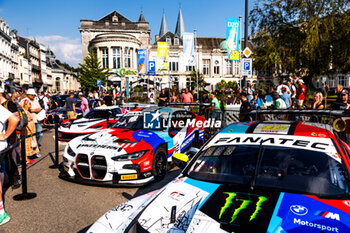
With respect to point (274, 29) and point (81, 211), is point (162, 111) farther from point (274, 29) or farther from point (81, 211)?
point (274, 29)

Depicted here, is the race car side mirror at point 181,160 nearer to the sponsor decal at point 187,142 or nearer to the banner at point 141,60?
the sponsor decal at point 187,142

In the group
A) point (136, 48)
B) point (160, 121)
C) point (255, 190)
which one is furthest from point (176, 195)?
point (136, 48)

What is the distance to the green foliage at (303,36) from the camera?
18.7 meters

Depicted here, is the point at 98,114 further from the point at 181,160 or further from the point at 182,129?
the point at 181,160

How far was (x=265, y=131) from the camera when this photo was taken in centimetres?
350

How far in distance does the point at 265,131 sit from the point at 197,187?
119 cm

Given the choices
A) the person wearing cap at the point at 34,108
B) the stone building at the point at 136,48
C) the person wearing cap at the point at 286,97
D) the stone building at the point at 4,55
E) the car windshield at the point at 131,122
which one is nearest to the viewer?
the car windshield at the point at 131,122

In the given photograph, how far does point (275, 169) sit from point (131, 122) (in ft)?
15.7

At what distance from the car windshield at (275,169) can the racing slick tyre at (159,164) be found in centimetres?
261

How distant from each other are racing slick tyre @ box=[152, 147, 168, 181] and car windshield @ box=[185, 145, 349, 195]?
2614 mm

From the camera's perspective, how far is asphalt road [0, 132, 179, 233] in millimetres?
4127

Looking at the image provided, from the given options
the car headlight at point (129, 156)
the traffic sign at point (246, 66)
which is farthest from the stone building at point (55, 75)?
the car headlight at point (129, 156)

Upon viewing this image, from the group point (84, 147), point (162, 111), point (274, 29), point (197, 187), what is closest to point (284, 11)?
point (274, 29)

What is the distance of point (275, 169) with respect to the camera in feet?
9.77
